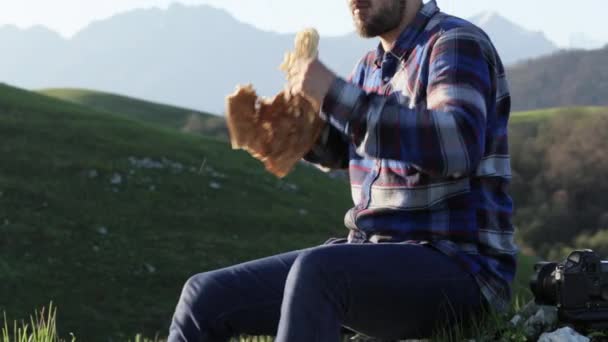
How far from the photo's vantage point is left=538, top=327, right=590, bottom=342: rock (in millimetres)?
3717

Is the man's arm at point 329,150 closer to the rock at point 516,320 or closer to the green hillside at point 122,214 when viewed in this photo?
the rock at point 516,320

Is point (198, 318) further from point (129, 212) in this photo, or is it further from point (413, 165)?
point (129, 212)

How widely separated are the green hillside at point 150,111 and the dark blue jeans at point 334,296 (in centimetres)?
6587

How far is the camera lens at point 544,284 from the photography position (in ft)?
12.5

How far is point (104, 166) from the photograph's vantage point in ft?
107

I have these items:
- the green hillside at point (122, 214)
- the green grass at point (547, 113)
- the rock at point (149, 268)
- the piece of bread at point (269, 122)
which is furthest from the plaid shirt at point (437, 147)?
the green grass at point (547, 113)

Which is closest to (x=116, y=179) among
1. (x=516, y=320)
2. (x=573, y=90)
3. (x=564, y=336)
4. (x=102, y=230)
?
(x=102, y=230)

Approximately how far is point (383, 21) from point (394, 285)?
1.16m

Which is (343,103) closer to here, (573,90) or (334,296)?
(334,296)

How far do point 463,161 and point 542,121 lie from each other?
9099 centimetres

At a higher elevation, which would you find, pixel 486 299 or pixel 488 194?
pixel 488 194

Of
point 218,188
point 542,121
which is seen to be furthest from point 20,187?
point 542,121

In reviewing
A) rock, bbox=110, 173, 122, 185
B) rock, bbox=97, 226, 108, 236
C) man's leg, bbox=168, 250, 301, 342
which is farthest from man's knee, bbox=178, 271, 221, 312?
rock, bbox=110, 173, 122, 185

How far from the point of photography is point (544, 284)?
3846 millimetres
